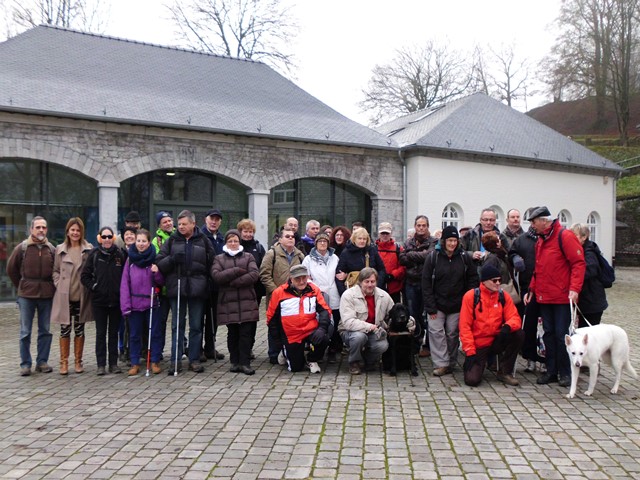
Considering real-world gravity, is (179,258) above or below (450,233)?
below

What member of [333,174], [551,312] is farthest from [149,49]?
[551,312]

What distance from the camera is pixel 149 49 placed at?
16.5m

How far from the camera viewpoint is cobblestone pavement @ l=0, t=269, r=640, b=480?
3.83 meters

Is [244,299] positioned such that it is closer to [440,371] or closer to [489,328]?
[440,371]

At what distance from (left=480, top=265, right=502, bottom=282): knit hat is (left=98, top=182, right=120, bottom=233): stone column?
9745 millimetres

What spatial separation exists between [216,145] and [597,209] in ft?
51.3

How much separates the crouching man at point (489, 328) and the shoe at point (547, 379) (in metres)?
0.30

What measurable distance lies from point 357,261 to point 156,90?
10.1 metres

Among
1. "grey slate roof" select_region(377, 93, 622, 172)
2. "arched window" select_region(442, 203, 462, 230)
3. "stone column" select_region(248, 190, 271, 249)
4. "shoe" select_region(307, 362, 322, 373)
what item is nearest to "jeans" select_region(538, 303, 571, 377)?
"shoe" select_region(307, 362, 322, 373)

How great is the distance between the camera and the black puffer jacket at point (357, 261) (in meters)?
7.06

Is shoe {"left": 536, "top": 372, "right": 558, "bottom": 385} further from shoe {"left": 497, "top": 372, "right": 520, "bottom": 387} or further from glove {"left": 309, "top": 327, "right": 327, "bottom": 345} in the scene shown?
glove {"left": 309, "top": 327, "right": 327, "bottom": 345}

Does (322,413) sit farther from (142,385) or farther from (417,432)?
(142,385)

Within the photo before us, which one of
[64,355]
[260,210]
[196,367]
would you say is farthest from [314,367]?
[260,210]

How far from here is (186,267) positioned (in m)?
Answer: 6.45
